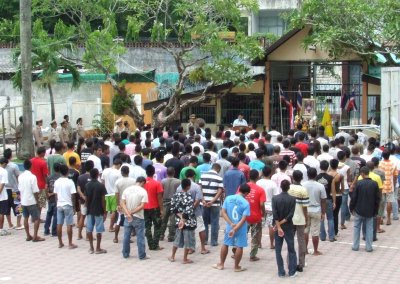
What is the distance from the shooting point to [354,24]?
22.7m

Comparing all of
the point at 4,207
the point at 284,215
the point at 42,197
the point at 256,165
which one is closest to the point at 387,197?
Answer: the point at 256,165

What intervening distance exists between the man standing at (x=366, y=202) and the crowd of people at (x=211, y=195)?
0.02 m

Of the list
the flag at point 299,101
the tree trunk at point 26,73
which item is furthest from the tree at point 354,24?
the tree trunk at point 26,73

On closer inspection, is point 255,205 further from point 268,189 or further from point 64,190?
point 64,190

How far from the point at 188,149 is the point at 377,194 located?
4.35 metres

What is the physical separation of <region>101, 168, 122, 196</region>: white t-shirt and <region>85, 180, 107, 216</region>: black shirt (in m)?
0.97

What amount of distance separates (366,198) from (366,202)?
7 cm

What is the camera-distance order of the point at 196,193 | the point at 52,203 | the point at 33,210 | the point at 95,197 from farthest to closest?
1. the point at 52,203
2. the point at 33,210
3. the point at 95,197
4. the point at 196,193

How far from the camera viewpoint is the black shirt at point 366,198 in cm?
1277

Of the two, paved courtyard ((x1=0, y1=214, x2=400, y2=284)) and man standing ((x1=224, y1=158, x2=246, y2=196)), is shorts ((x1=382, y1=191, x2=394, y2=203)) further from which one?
man standing ((x1=224, y1=158, x2=246, y2=196))

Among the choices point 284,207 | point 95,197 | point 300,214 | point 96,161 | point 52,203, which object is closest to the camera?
point 284,207

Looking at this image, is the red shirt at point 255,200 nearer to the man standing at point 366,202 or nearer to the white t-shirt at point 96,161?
the man standing at point 366,202

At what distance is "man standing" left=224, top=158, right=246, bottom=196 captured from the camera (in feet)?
43.9

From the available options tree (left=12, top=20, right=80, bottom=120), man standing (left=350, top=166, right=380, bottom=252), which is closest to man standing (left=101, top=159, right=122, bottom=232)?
man standing (left=350, top=166, right=380, bottom=252)
